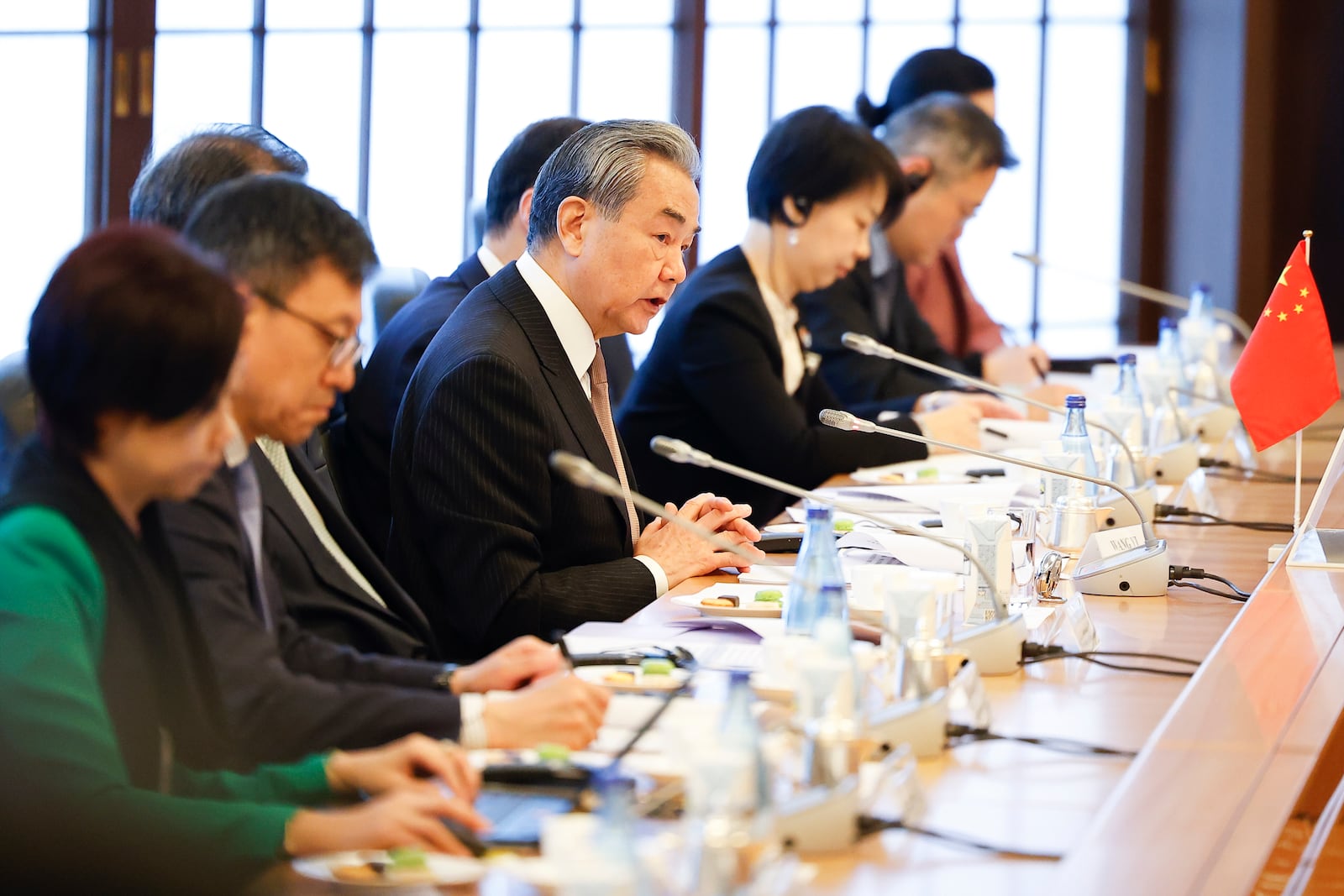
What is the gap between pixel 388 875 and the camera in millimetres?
1142

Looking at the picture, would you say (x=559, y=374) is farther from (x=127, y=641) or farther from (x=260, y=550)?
(x=127, y=641)

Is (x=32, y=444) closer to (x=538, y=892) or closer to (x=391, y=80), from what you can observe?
(x=538, y=892)

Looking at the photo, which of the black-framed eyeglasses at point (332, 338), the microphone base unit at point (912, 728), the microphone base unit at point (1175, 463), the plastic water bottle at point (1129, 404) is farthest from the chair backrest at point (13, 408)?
the microphone base unit at point (1175, 463)

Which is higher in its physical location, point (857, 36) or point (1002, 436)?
point (857, 36)

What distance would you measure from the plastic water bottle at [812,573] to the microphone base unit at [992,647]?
5.5 inches

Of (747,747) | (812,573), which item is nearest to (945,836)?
(747,747)

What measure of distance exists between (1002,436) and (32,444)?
2708 millimetres

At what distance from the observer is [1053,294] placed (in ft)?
20.5

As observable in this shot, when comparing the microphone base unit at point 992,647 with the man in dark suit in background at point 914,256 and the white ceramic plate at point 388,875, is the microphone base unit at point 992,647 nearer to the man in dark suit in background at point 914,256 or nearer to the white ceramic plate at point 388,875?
the white ceramic plate at point 388,875

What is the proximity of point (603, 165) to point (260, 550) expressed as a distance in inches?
37.0

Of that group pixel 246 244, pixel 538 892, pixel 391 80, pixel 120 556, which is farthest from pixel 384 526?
pixel 391 80

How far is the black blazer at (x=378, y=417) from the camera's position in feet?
8.96

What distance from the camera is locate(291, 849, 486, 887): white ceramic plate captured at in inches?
44.6

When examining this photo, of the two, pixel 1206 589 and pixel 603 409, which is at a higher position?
pixel 603 409
